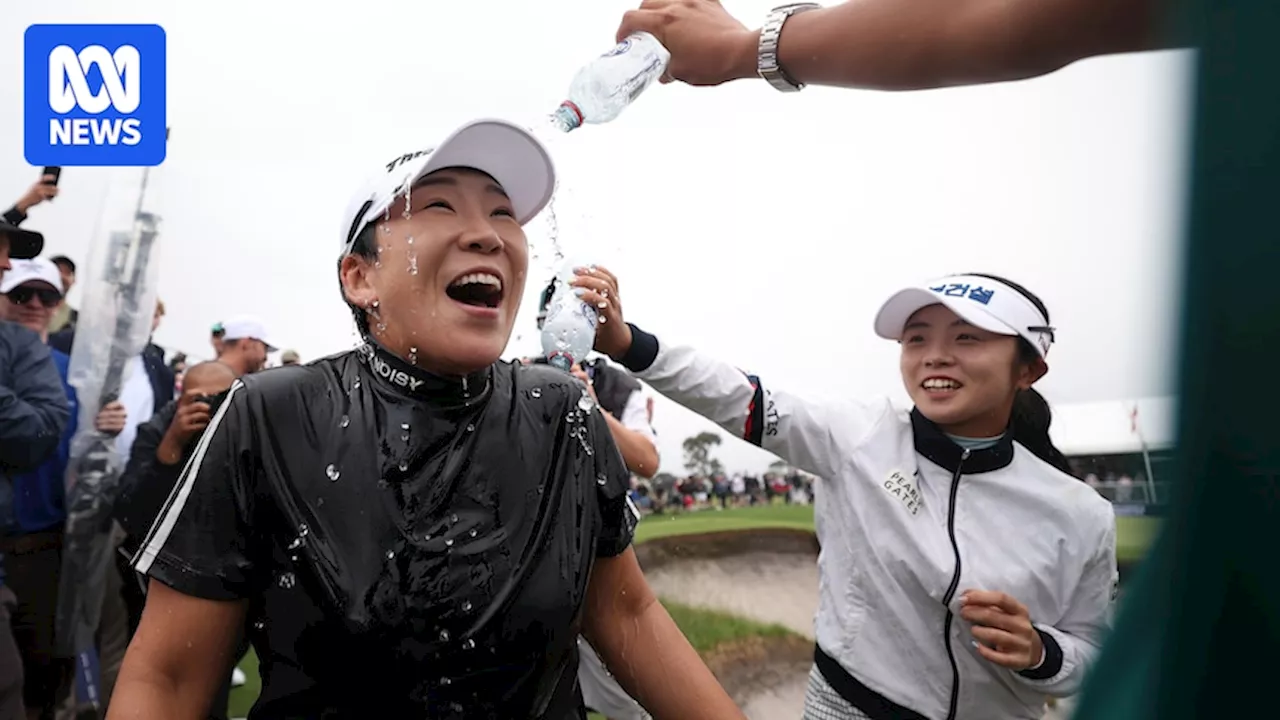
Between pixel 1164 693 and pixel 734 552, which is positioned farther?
Result: pixel 734 552

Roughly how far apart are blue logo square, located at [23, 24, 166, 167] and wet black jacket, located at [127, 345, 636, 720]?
8.88 feet

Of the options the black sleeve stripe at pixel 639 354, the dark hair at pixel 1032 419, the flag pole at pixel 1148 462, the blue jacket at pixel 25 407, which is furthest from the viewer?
the blue jacket at pixel 25 407

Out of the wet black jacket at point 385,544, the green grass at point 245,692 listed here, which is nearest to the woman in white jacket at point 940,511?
the wet black jacket at point 385,544

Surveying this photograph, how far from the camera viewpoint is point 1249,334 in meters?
0.42

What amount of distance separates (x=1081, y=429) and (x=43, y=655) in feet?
12.1

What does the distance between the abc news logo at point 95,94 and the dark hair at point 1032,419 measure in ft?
10.2

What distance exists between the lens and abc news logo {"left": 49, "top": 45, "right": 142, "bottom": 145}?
12.4ft

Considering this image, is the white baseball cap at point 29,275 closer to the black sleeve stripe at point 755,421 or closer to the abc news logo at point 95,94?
the abc news logo at point 95,94

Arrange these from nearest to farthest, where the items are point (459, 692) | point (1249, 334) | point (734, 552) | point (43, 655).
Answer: point (1249, 334) < point (459, 692) < point (43, 655) < point (734, 552)

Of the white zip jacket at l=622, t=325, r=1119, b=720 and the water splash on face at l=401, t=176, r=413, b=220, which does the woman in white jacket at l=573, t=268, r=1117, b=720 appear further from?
the water splash on face at l=401, t=176, r=413, b=220

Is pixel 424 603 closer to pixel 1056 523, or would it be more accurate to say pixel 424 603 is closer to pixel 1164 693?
pixel 1164 693

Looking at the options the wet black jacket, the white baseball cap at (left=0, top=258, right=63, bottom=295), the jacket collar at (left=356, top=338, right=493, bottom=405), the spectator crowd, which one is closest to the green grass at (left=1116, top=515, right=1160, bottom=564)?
the wet black jacket

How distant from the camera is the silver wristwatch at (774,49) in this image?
5.31 ft

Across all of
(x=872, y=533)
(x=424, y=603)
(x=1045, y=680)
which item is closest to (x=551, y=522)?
(x=424, y=603)
